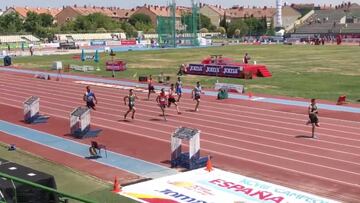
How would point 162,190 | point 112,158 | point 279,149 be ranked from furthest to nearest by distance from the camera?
point 279,149
point 112,158
point 162,190

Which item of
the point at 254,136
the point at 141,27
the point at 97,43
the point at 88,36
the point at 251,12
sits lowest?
the point at 254,136

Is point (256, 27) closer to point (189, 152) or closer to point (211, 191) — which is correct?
point (189, 152)

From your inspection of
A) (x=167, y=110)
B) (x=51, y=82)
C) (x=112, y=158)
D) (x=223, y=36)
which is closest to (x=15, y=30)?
(x=223, y=36)

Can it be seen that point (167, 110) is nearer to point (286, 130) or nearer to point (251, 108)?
point (251, 108)

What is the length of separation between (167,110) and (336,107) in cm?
825

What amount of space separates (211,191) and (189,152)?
2.51 metres

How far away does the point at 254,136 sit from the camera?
19391 mm

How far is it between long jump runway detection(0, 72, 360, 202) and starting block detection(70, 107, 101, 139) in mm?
830

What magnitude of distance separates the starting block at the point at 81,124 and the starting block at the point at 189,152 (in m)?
5.25

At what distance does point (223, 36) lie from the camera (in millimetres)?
132375

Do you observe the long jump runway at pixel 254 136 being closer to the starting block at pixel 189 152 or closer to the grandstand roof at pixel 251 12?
the starting block at pixel 189 152

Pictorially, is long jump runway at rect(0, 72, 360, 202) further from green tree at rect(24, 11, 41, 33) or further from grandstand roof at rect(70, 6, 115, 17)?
grandstand roof at rect(70, 6, 115, 17)

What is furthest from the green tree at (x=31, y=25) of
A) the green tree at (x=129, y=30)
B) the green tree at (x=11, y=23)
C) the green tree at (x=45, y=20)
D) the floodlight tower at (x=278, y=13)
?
the floodlight tower at (x=278, y=13)

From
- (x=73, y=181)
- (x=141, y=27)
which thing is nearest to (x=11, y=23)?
(x=141, y=27)
